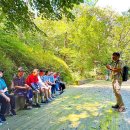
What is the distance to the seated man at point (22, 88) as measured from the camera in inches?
462

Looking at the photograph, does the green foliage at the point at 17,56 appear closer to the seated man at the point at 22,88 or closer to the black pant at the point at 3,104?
the seated man at the point at 22,88

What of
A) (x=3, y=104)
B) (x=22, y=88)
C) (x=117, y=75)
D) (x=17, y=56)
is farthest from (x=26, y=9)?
(x=17, y=56)

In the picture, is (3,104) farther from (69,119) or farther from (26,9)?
(26,9)

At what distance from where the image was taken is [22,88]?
468 inches

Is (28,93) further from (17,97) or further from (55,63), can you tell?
(55,63)

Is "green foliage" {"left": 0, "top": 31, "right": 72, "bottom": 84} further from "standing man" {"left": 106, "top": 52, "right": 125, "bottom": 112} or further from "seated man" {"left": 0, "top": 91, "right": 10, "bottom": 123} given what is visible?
"standing man" {"left": 106, "top": 52, "right": 125, "bottom": 112}

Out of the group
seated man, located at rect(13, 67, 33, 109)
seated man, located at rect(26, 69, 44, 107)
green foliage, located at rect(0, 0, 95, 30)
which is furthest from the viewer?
seated man, located at rect(26, 69, 44, 107)

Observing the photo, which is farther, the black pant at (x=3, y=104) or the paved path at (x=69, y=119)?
the black pant at (x=3, y=104)

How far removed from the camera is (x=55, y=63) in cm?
2412

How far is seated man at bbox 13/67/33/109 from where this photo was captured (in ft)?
38.5

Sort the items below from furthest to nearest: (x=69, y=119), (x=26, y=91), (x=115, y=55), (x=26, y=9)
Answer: (x=26, y=91) → (x=115, y=55) → (x=26, y=9) → (x=69, y=119)

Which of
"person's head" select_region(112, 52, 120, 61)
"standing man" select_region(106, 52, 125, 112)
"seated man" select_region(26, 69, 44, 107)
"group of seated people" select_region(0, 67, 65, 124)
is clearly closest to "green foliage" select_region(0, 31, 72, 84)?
"seated man" select_region(26, 69, 44, 107)

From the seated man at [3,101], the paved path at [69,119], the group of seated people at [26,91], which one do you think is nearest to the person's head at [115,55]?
the paved path at [69,119]

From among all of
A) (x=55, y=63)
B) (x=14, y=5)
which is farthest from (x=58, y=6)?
(x=55, y=63)
